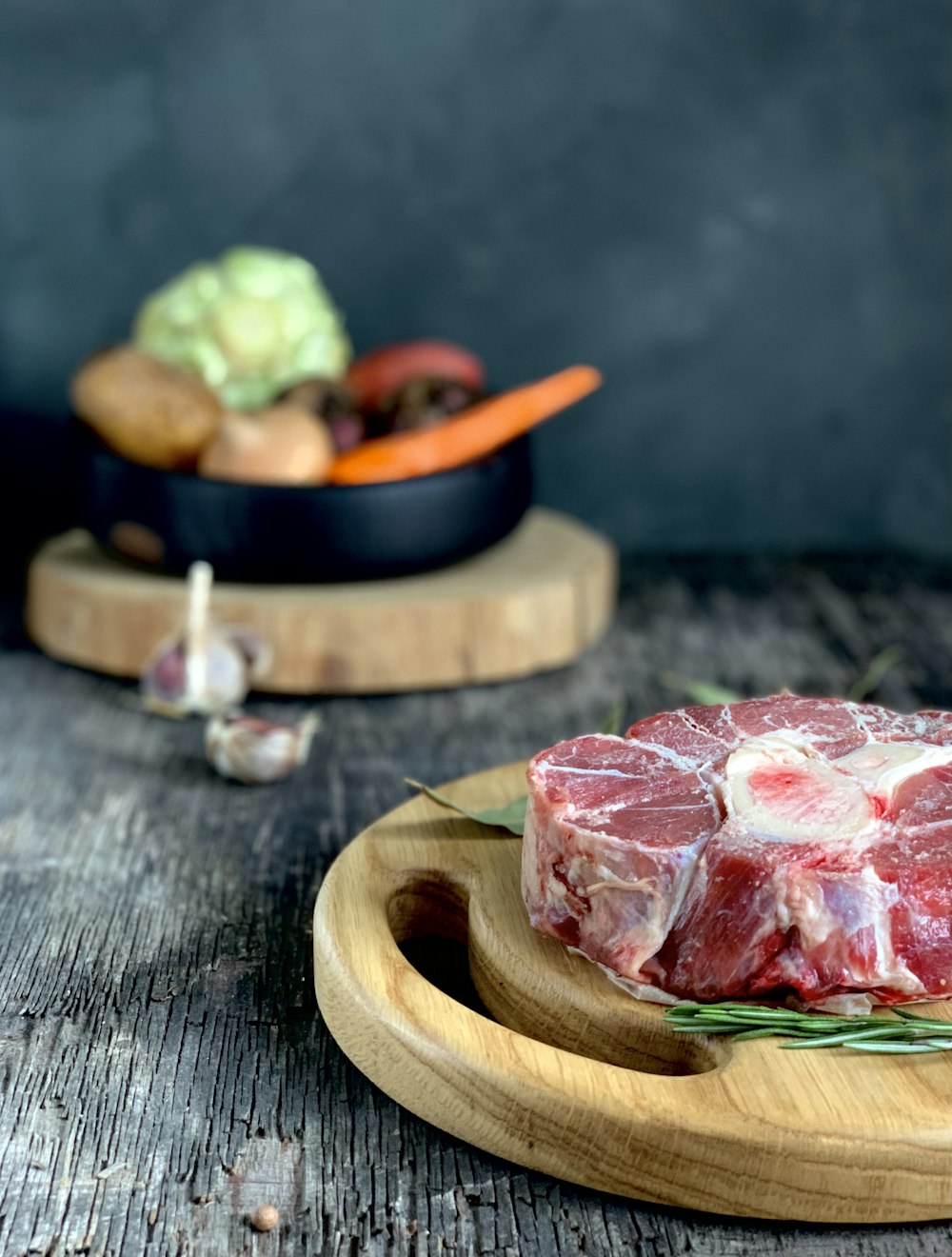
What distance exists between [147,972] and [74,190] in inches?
75.7

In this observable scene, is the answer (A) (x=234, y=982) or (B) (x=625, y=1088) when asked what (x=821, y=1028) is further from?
(A) (x=234, y=982)

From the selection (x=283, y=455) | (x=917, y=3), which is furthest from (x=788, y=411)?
(x=283, y=455)

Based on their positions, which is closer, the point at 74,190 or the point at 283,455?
the point at 283,455

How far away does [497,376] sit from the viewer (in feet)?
10.0

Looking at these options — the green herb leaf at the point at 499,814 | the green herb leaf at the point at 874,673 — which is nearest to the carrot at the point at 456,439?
the green herb leaf at the point at 874,673

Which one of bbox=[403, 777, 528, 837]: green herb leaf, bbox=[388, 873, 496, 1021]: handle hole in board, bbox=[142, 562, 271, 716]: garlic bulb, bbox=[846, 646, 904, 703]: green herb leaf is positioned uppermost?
bbox=[403, 777, 528, 837]: green herb leaf

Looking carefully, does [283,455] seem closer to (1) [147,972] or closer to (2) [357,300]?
(2) [357,300]

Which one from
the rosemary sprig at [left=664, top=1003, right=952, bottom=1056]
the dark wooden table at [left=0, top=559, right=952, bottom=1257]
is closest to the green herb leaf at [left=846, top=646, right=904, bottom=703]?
the dark wooden table at [left=0, top=559, right=952, bottom=1257]

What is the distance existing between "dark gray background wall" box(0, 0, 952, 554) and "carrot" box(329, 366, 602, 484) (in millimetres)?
555

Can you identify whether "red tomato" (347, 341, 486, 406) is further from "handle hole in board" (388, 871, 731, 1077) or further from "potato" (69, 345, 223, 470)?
"handle hole in board" (388, 871, 731, 1077)

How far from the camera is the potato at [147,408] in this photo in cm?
233

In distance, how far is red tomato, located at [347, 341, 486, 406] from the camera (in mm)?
2621

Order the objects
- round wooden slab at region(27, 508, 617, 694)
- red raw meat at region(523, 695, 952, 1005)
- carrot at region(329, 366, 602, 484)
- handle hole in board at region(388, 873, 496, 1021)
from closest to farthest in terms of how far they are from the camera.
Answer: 1. red raw meat at region(523, 695, 952, 1005)
2. handle hole in board at region(388, 873, 496, 1021)
3. round wooden slab at region(27, 508, 617, 694)
4. carrot at region(329, 366, 602, 484)

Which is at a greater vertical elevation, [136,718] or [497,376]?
[497,376]
